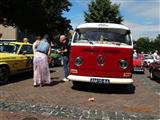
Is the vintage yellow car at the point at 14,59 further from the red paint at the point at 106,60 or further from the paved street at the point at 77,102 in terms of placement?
the red paint at the point at 106,60

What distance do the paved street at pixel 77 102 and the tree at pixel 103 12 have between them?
39493 mm

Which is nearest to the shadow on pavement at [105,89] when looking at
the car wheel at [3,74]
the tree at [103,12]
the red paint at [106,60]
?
the red paint at [106,60]

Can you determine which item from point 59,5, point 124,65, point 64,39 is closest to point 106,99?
point 124,65

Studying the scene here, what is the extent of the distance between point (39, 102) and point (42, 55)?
3420 millimetres

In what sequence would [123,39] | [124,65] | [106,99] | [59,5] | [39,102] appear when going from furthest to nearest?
[59,5], [123,39], [124,65], [106,99], [39,102]

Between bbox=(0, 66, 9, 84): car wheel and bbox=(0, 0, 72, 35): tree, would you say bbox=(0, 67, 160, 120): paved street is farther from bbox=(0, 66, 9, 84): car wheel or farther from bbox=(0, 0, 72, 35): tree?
bbox=(0, 0, 72, 35): tree

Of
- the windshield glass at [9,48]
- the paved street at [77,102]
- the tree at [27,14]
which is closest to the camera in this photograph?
the paved street at [77,102]

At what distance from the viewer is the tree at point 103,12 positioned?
52531 mm

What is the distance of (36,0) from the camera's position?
115 feet

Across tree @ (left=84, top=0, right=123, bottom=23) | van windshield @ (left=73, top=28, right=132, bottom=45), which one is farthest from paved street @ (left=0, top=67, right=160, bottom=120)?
tree @ (left=84, top=0, right=123, bottom=23)

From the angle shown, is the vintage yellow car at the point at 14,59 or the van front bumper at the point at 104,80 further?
the vintage yellow car at the point at 14,59

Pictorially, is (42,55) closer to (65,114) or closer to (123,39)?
(123,39)

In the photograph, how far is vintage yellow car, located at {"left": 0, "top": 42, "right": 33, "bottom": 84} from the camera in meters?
13.9

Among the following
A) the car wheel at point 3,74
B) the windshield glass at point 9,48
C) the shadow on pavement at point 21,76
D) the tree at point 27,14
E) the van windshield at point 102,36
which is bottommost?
the shadow on pavement at point 21,76
